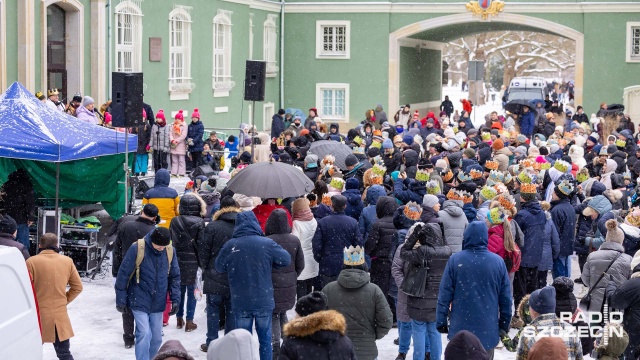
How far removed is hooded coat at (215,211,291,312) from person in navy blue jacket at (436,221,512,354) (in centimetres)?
162

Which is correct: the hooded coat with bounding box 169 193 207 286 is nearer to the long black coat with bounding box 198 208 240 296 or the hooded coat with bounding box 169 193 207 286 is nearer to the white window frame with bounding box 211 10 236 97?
the long black coat with bounding box 198 208 240 296

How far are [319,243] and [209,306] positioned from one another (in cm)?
150

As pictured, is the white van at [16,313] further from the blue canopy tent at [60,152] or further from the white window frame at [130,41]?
the white window frame at [130,41]

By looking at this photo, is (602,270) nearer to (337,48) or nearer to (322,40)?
(322,40)

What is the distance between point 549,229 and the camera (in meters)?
13.0

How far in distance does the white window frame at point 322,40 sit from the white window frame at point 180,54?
777cm

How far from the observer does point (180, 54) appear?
100ft

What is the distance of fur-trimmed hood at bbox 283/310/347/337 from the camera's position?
22.9 ft

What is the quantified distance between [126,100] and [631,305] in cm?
904

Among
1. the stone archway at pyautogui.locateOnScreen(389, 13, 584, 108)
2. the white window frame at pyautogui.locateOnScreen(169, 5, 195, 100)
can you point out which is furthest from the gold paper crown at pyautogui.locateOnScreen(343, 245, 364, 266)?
the stone archway at pyautogui.locateOnScreen(389, 13, 584, 108)

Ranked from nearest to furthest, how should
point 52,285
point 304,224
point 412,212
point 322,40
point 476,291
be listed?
point 476,291 → point 52,285 → point 412,212 → point 304,224 → point 322,40

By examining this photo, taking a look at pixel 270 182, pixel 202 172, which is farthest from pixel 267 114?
pixel 270 182

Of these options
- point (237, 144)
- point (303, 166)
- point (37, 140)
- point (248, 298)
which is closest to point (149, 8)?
point (237, 144)

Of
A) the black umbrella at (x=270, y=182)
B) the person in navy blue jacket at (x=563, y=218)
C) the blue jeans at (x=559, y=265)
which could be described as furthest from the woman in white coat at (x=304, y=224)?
the blue jeans at (x=559, y=265)
